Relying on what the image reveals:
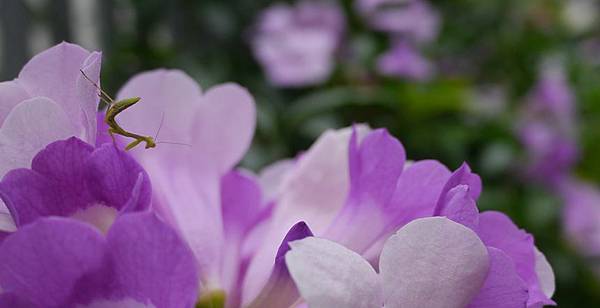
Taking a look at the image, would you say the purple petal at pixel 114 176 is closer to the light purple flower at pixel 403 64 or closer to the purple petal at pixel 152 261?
the purple petal at pixel 152 261

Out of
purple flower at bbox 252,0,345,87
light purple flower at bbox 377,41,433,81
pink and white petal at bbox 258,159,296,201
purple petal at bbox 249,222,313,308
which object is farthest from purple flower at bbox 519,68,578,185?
purple petal at bbox 249,222,313,308

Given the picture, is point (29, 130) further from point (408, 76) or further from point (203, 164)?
point (408, 76)

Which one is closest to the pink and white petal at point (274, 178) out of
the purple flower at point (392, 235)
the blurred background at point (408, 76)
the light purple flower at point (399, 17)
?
the purple flower at point (392, 235)

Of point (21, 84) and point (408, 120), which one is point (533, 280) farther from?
point (408, 120)

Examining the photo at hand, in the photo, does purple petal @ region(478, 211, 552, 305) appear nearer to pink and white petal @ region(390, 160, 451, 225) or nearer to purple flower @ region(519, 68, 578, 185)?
pink and white petal @ region(390, 160, 451, 225)

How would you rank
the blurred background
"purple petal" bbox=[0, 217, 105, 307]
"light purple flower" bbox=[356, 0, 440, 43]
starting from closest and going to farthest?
"purple petal" bbox=[0, 217, 105, 307] < the blurred background < "light purple flower" bbox=[356, 0, 440, 43]

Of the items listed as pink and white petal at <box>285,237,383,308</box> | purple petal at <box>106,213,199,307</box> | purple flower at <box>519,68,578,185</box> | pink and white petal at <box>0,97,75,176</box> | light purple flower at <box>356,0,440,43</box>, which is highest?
pink and white petal at <box>0,97,75,176</box>

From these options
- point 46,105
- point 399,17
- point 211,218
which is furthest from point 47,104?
point 399,17
